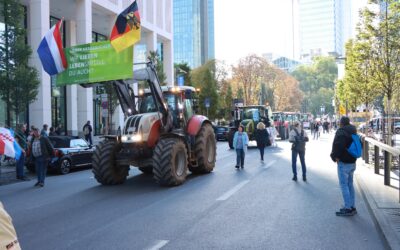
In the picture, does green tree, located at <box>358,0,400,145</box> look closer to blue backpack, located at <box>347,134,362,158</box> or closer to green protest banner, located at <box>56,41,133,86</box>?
blue backpack, located at <box>347,134,362,158</box>

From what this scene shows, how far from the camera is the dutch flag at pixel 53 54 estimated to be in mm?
12523

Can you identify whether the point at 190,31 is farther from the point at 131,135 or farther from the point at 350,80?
the point at 131,135

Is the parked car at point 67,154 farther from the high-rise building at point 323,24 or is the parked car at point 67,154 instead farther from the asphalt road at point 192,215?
the high-rise building at point 323,24

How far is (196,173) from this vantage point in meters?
15.0

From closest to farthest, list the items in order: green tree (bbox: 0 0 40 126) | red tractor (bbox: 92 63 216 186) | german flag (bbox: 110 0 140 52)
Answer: red tractor (bbox: 92 63 216 186)
german flag (bbox: 110 0 140 52)
green tree (bbox: 0 0 40 126)

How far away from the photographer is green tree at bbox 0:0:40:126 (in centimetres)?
1984

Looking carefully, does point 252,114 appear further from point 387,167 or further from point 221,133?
point 387,167

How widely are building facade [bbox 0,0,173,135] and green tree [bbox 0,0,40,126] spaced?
2.42m

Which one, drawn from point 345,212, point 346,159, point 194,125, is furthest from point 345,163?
point 194,125

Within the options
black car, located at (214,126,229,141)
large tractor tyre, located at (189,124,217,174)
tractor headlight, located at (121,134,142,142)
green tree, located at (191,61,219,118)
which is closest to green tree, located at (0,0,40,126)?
large tractor tyre, located at (189,124,217,174)

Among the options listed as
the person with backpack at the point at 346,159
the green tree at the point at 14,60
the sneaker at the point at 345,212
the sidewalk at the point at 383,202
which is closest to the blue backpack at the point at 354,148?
the person with backpack at the point at 346,159

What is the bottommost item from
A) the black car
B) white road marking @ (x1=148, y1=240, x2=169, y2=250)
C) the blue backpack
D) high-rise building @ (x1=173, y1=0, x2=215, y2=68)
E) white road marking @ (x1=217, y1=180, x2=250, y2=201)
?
white road marking @ (x1=217, y1=180, x2=250, y2=201)

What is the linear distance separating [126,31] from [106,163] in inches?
143

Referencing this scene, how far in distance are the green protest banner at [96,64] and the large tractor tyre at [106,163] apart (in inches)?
75.7
